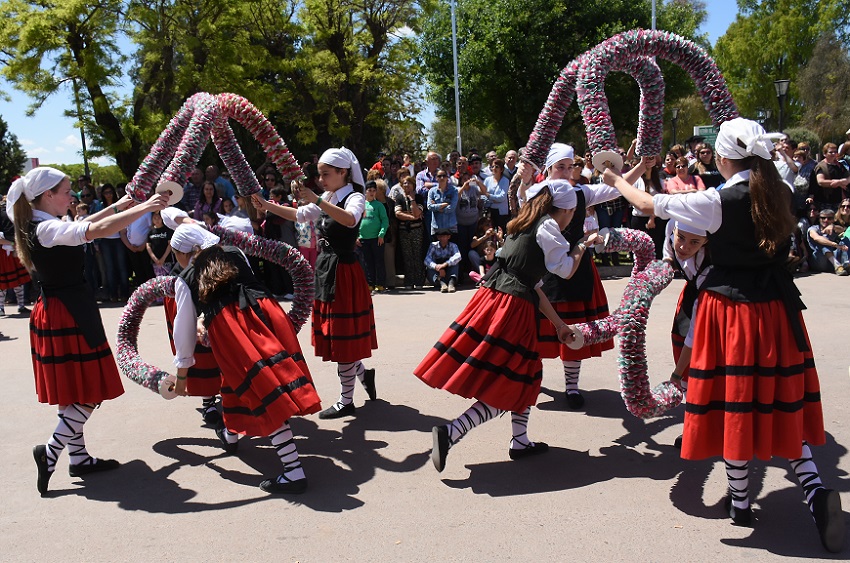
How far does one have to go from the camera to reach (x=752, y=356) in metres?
3.73

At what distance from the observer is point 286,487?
459cm

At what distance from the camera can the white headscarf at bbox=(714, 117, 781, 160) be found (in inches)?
145

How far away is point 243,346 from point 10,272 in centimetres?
820

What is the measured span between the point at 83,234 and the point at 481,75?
80.6 feet

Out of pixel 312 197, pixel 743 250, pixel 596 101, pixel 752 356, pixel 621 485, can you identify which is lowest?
pixel 621 485

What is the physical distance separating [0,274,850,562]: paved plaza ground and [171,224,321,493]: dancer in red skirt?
452 mm

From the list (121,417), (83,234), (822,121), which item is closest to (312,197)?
(83,234)

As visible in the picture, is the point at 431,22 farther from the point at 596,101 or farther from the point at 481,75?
the point at 596,101

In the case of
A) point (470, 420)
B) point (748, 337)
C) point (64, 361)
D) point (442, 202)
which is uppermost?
point (442, 202)

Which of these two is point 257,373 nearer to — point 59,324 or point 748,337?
point 59,324

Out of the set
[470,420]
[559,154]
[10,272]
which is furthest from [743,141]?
[10,272]

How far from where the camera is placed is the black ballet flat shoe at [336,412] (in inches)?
238

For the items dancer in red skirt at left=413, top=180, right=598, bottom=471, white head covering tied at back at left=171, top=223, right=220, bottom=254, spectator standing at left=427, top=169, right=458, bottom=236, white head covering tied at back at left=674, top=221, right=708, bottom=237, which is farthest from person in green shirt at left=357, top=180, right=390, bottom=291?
white head covering tied at back at left=674, top=221, right=708, bottom=237

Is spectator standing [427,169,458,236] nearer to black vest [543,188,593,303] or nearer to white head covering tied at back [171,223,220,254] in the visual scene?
black vest [543,188,593,303]
